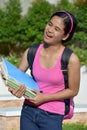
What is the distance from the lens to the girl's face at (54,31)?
3221 mm

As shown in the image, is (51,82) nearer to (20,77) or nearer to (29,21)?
(20,77)

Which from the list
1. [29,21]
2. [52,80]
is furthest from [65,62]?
[29,21]

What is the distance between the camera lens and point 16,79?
3135mm

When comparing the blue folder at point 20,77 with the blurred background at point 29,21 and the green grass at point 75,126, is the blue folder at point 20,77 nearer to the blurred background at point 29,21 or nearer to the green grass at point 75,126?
the green grass at point 75,126

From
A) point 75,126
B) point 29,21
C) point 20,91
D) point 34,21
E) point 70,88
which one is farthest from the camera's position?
point 29,21

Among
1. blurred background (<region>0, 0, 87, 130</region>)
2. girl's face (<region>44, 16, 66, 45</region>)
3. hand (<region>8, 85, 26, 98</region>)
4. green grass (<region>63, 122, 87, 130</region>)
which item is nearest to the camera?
hand (<region>8, 85, 26, 98</region>)

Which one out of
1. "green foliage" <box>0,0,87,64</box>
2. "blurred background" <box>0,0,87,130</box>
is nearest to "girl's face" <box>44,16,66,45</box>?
"blurred background" <box>0,0,87,130</box>

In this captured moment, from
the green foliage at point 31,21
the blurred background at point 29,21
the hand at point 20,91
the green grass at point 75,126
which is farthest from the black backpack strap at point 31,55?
the green foliage at point 31,21

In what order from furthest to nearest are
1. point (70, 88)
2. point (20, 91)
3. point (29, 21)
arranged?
point (29, 21) → point (70, 88) → point (20, 91)

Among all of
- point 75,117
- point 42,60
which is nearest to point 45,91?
point 42,60

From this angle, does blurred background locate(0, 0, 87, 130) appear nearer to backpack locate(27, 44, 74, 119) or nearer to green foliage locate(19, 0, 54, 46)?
green foliage locate(19, 0, 54, 46)

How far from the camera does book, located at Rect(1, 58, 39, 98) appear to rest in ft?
10.2

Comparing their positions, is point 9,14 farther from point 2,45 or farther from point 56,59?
point 56,59

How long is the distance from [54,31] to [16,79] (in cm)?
41
